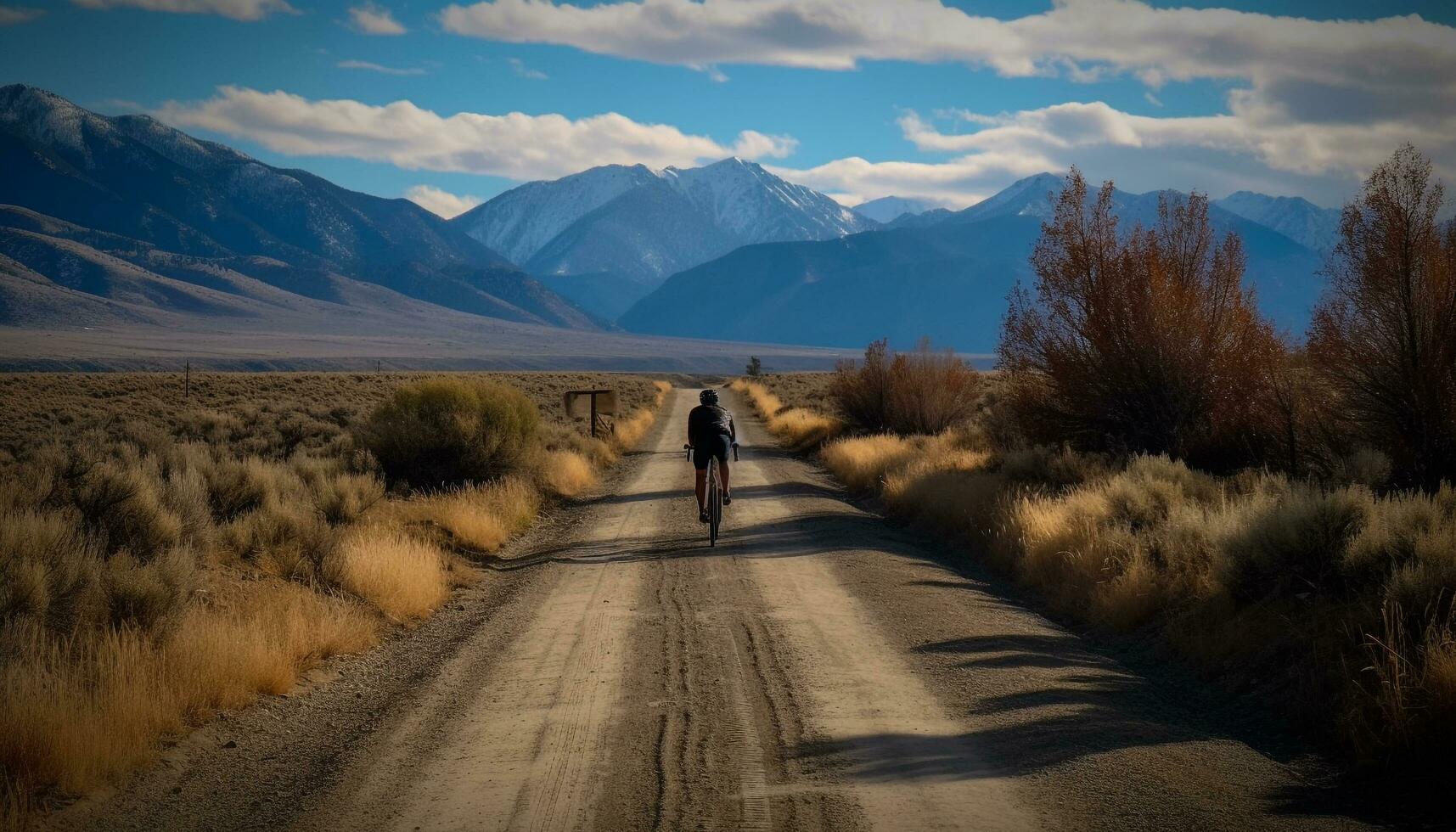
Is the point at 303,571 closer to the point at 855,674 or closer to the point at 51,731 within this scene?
the point at 51,731

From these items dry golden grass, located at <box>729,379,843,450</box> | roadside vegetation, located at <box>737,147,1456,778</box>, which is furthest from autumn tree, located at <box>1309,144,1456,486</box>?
dry golden grass, located at <box>729,379,843,450</box>

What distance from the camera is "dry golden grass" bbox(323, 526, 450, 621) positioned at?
10.3 metres

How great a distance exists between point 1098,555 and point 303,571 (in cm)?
834

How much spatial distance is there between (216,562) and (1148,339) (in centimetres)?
1404

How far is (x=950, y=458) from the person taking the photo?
21.5 meters

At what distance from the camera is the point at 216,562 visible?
10.5 meters

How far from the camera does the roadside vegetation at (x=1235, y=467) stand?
7.29 meters

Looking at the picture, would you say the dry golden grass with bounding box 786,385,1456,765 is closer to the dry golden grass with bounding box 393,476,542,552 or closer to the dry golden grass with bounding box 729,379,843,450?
the dry golden grass with bounding box 393,476,542,552

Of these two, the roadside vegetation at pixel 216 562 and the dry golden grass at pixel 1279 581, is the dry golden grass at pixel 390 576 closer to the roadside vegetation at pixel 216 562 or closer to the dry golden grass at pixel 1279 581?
the roadside vegetation at pixel 216 562

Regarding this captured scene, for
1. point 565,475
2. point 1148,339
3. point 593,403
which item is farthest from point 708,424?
point 593,403

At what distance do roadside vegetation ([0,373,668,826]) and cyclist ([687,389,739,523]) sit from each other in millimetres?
2975

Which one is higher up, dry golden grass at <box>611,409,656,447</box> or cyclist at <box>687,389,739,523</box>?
cyclist at <box>687,389,739,523</box>

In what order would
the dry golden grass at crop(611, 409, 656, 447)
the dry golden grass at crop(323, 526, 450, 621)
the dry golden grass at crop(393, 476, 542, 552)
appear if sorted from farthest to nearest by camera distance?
the dry golden grass at crop(611, 409, 656, 447)
the dry golden grass at crop(393, 476, 542, 552)
the dry golden grass at crop(323, 526, 450, 621)

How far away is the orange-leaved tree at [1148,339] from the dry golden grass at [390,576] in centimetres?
1180
